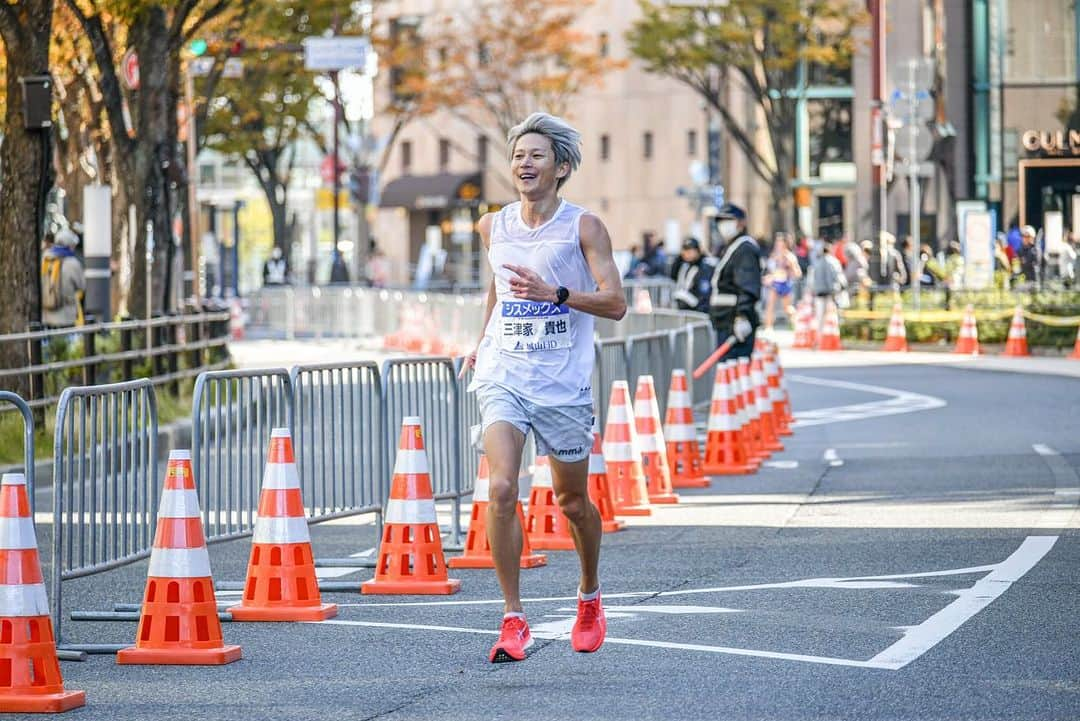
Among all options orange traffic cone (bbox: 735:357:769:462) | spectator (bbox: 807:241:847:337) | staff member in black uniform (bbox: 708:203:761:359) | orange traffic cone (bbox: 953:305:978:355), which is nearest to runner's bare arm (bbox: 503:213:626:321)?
orange traffic cone (bbox: 735:357:769:462)

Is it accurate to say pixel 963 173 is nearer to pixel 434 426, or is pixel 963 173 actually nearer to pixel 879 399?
pixel 879 399

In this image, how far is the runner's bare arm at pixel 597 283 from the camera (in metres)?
8.31

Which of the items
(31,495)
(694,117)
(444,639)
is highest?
(694,117)

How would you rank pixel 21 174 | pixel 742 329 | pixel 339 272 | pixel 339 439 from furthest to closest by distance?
pixel 339 272, pixel 21 174, pixel 742 329, pixel 339 439

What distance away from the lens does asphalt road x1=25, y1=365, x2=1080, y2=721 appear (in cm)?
767

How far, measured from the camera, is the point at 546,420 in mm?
8664

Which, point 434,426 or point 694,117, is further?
point 694,117

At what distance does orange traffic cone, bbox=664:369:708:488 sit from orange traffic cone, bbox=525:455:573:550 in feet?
13.0

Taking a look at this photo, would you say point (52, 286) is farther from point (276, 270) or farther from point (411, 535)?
point (276, 270)

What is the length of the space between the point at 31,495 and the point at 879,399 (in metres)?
18.8

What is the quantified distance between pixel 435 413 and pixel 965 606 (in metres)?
3.87

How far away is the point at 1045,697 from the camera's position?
25.1 ft

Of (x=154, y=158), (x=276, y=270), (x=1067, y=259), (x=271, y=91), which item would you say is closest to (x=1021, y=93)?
(x=1067, y=259)

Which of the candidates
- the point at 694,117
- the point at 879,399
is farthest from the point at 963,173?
the point at 879,399
